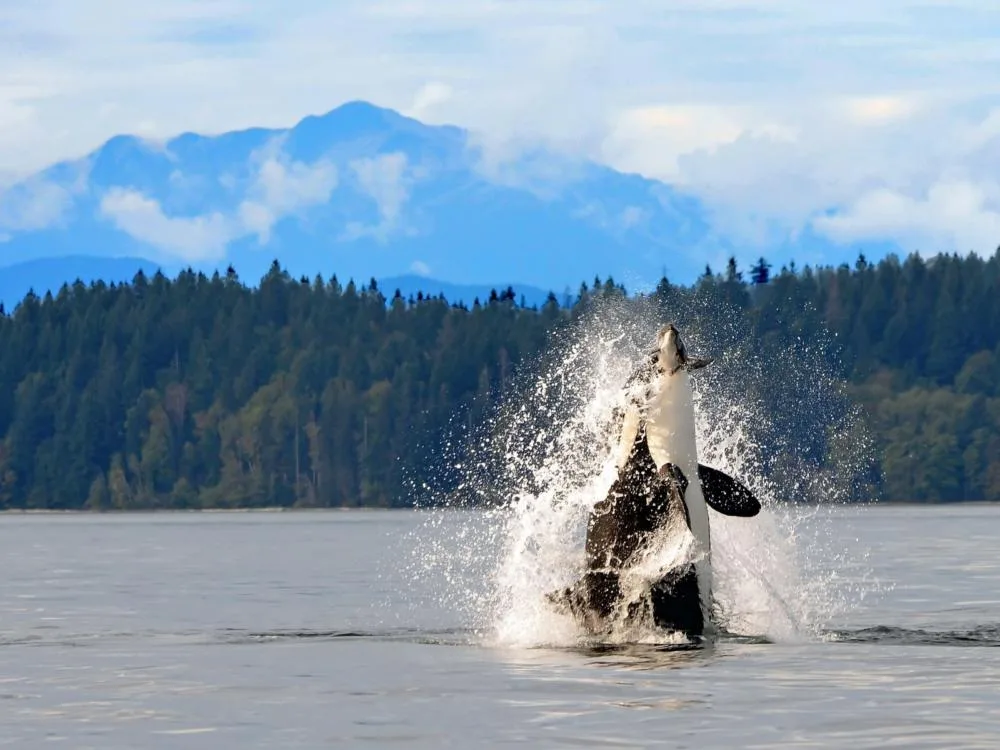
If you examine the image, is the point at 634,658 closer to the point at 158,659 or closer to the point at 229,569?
the point at 158,659

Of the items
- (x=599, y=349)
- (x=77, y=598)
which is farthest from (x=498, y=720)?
(x=77, y=598)

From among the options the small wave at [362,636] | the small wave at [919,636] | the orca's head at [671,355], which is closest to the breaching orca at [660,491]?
the orca's head at [671,355]

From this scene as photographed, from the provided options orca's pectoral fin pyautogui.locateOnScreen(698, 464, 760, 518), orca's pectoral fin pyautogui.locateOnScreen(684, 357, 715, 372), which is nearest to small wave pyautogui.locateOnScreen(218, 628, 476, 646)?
orca's pectoral fin pyautogui.locateOnScreen(698, 464, 760, 518)

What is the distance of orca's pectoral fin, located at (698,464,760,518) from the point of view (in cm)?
2736

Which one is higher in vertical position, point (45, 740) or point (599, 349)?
point (599, 349)

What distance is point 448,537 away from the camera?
9425 centimetres

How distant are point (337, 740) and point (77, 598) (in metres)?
25.5

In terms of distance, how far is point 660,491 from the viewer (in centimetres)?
2764

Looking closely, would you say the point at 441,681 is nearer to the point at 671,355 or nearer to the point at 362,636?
the point at 671,355

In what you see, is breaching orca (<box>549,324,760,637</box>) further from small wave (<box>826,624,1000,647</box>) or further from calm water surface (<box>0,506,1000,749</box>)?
small wave (<box>826,624,1000,647</box>)

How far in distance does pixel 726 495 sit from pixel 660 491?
0.85 m

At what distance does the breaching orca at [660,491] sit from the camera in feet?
90.0

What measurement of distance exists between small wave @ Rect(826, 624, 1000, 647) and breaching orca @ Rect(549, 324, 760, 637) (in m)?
3.52

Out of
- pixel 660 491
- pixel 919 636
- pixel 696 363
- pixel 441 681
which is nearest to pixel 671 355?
pixel 696 363
